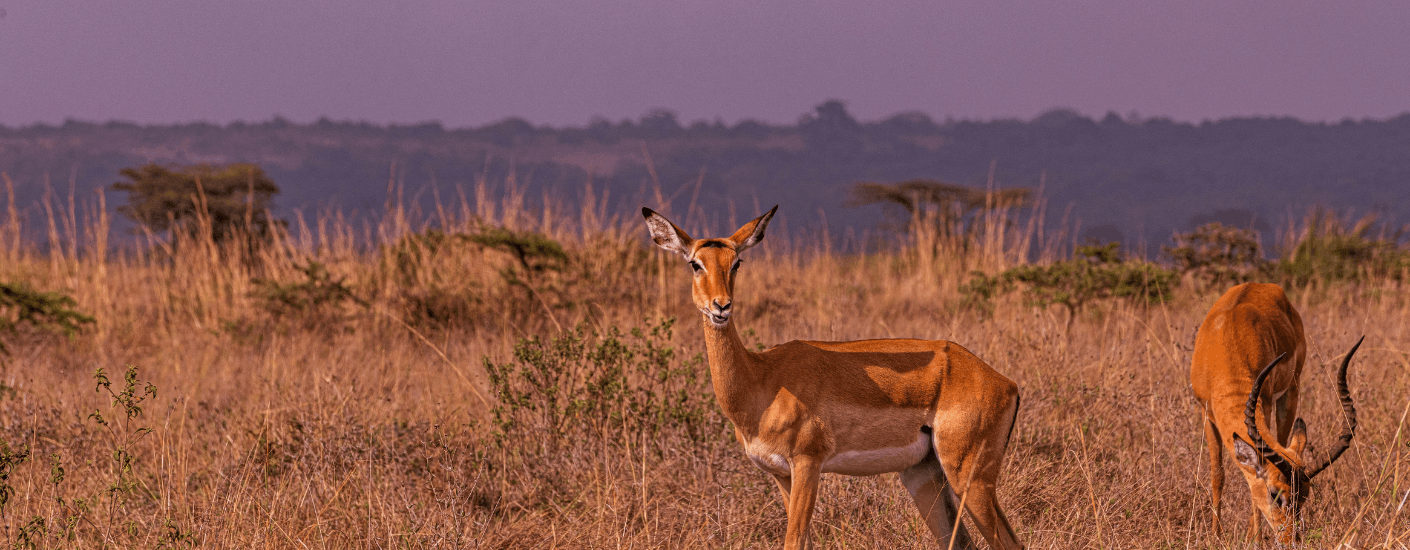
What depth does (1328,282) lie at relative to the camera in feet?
46.0

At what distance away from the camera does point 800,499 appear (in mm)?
3643

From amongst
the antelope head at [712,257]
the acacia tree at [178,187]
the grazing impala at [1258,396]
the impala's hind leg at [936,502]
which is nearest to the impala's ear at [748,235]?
the antelope head at [712,257]

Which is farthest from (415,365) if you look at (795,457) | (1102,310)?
(1102,310)

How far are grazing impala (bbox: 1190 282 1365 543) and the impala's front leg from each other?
1750 mm

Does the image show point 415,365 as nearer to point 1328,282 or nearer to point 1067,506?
point 1067,506

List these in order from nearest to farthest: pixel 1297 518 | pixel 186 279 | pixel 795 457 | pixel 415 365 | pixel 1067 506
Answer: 1. pixel 795 457
2. pixel 1297 518
3. pixel 1067 506
4. pixel 415 365
5. pixel 186 279

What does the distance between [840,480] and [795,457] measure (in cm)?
151

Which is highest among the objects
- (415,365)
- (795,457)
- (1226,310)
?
(1226,310)

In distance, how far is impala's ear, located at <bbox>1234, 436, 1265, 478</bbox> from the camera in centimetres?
386

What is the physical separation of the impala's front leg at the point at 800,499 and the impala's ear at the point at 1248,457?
183 cm

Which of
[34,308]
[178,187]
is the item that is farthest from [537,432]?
[178,187]

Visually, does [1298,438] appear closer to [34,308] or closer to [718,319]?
[718,319]

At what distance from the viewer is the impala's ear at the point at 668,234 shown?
3.62m

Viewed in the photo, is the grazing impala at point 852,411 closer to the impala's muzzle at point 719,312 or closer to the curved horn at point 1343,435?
the impala's muzzle at point 719,312
